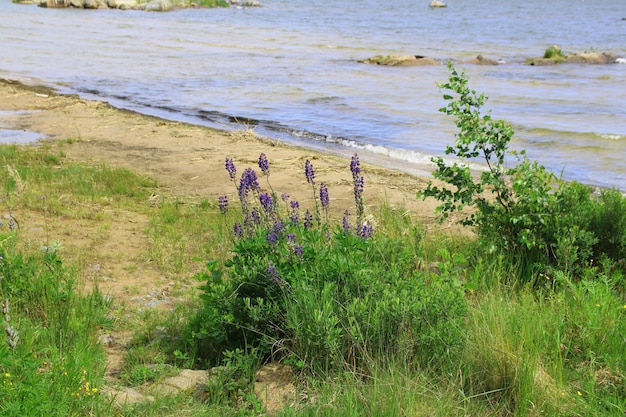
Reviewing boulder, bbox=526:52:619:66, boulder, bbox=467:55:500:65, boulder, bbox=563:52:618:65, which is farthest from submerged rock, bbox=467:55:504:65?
boulder, bbox=563:52:618:65

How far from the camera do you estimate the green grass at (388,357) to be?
3.42 m

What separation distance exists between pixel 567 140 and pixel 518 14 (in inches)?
1728

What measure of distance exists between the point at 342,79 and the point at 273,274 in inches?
710

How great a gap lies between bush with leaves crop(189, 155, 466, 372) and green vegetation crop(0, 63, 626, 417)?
1 cm

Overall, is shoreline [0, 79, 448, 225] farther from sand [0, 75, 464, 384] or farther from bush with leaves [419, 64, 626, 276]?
bush with leaves [419, 64, 626, 276]

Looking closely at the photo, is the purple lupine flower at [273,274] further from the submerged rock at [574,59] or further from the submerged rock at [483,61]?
the submerged rock at [574,59]

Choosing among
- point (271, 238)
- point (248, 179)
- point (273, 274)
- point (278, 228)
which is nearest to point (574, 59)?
point (248, 179)

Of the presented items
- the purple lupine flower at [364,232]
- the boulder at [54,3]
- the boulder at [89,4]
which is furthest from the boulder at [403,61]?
the boulder at [54,3]

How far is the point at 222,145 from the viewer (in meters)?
12.2

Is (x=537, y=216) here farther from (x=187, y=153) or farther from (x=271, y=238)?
(x=187, y=153)

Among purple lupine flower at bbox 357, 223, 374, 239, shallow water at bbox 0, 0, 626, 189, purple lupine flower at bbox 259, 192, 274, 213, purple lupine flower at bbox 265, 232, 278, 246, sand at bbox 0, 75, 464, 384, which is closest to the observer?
purple lupine flower at bbox 265, 232, 278, 246

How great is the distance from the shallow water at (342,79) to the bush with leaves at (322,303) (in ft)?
9.76

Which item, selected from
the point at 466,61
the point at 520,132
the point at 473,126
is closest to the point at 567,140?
the point at 520,132

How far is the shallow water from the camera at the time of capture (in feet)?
44.7
